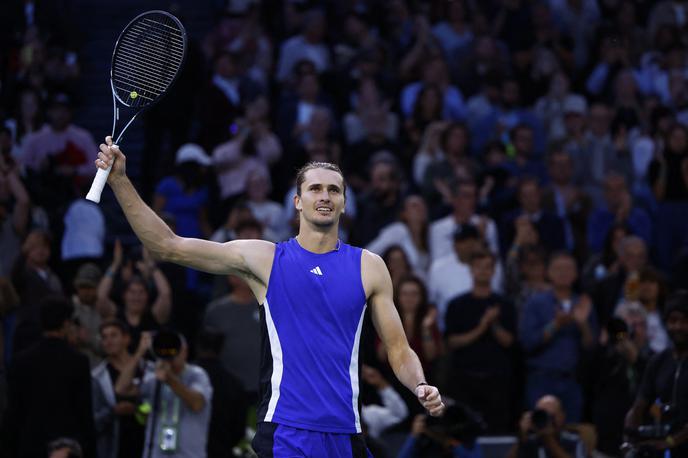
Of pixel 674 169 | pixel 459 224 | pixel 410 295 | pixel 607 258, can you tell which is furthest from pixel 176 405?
pixel 674 169

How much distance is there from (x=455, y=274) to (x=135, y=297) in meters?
3.17

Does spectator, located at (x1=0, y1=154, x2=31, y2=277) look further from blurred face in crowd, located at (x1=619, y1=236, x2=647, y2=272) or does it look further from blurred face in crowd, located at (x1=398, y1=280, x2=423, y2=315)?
blurred face in crowd, located at (x1=619, y1=236, x2=647, y2=272)

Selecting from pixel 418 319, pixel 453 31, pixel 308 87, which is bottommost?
pixel 418 319

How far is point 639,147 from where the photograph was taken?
1592cm

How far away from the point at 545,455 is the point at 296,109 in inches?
248

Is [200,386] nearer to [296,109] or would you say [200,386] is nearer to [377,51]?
[296,109]

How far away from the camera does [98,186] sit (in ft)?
20.9

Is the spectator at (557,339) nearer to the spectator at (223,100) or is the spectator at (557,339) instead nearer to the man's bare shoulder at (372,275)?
the spectator at (223,100)

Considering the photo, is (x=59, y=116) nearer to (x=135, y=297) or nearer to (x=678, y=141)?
(x=135, y=297)

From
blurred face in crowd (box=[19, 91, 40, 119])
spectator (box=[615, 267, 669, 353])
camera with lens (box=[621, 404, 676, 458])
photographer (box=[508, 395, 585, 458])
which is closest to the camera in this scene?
camera with lens (box=[621, 404, 676, 458])

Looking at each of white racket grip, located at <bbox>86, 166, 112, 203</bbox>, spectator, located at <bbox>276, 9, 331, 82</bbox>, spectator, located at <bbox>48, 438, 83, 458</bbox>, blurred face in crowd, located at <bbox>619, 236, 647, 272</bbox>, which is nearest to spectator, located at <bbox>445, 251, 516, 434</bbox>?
blurred face in crowd, located at <bbox>619, 236, 647, 272</bbox>

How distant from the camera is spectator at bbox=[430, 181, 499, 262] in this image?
14.0 meters

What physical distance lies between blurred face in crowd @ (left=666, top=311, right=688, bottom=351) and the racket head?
13.5 feet

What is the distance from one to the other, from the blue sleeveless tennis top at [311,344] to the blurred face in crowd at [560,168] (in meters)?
8.40
